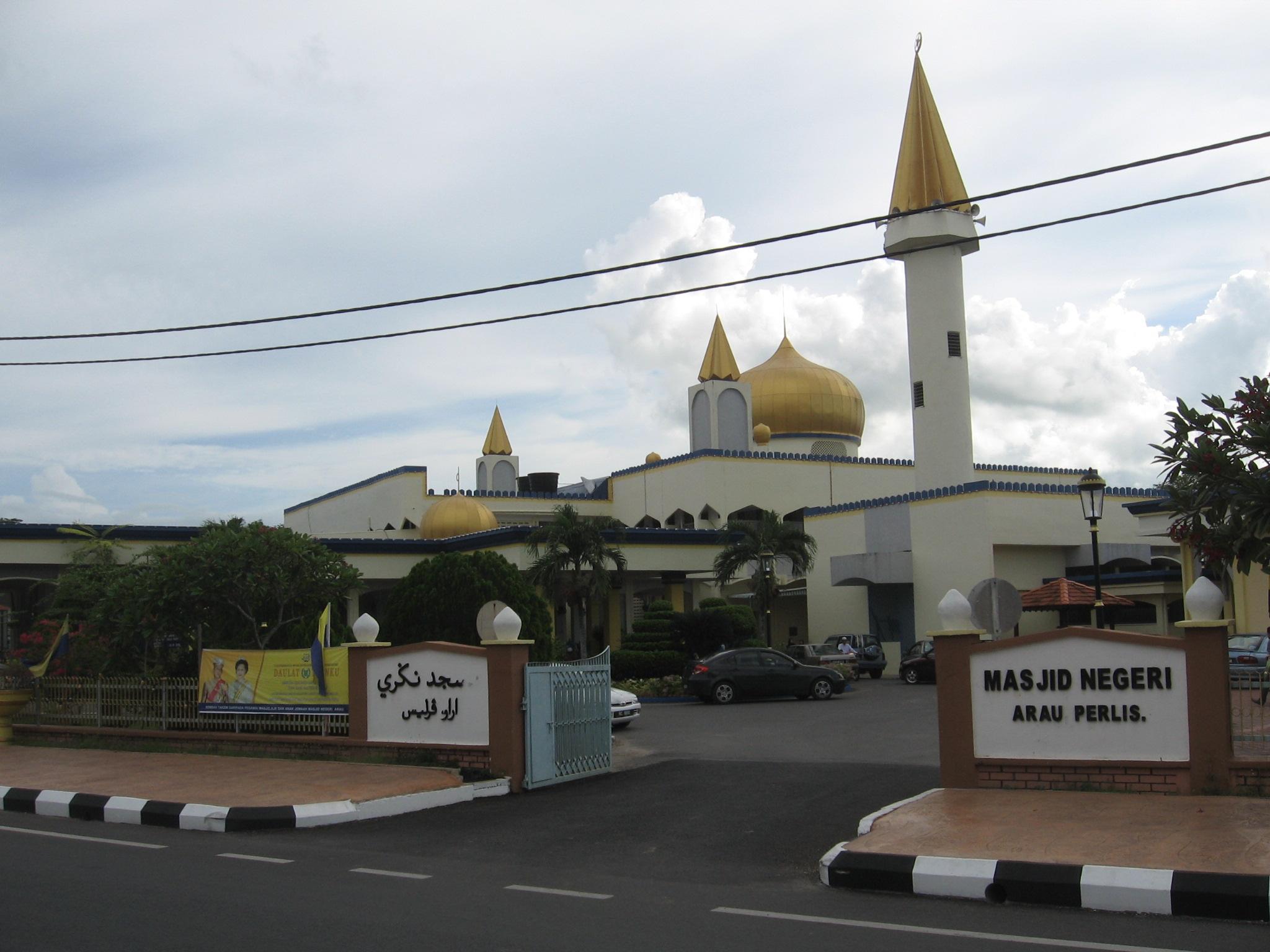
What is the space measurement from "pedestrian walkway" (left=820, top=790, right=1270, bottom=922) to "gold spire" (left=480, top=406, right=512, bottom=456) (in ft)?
161

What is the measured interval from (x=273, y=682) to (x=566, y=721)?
4.35 m

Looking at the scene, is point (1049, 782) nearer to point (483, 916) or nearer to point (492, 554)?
point (483, 916)

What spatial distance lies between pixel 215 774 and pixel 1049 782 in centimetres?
951

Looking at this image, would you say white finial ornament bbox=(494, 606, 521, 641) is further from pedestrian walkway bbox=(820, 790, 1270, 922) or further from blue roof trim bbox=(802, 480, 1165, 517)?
blue roof trim bbox=(802, 480, 1165, 517)

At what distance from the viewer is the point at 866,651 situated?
35688 millimetres

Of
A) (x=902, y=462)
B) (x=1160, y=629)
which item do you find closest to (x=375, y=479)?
(x=902, y=462)

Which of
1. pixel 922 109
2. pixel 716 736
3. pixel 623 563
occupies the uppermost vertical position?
pixel 922 109

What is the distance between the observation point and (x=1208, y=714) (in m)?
10.6

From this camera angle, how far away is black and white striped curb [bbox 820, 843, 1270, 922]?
7.45 m

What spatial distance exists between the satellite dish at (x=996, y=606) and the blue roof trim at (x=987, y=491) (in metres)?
22.3

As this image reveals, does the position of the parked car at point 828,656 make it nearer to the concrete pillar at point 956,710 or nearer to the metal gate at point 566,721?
the metal gate at point 566,721

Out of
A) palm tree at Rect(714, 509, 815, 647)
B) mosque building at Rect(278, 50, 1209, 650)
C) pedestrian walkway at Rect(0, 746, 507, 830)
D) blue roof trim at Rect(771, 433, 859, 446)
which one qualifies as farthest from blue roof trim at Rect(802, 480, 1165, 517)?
pedestrian walkway at Rect(0, 746, 507, 830)

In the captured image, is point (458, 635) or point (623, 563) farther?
point (623, 563)

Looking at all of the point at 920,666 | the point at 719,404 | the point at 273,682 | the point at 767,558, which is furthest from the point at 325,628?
the point at 719,404
